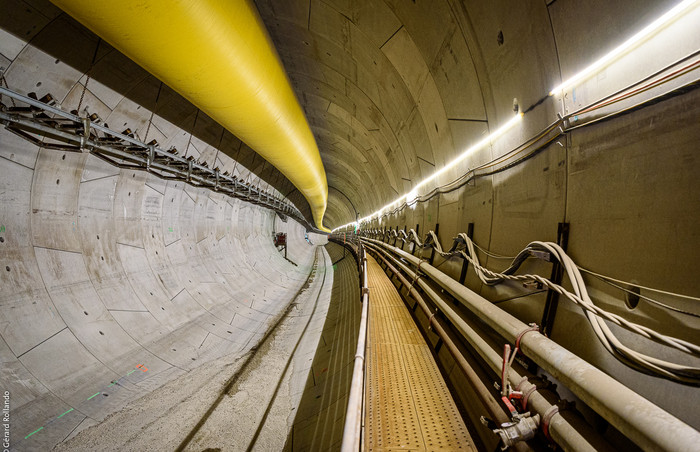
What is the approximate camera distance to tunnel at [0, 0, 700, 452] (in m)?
1.20

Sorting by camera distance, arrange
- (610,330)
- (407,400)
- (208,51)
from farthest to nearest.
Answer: (208,51)
(407,400)
(610,330)

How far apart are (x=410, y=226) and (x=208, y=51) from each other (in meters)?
4.91

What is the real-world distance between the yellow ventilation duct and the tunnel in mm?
26

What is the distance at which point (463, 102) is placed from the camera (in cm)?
289

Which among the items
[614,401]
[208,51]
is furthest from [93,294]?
[614,401]

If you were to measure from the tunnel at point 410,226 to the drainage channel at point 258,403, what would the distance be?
35mm

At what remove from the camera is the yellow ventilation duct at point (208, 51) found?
207 centimetres

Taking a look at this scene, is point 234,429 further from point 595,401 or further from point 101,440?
point 595,401

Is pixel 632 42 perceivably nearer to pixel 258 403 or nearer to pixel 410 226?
pixel 410 226

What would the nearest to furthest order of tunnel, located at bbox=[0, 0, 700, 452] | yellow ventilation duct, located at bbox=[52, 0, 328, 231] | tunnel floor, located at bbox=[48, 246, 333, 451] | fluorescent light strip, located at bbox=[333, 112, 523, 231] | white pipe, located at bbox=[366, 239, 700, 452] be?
white pipe, located at bbox=[366, 239, 700, 452]
tunnel, located at bbox=[0, 0, 700, 452]
yellow ventilation duct, located at bbox=[52, 0, 328, 231]
fluorescent light strip, located at bbox=[333, 112, 523, 231]
tunnel floor, located at bbox=[48, 246, 333, 451]

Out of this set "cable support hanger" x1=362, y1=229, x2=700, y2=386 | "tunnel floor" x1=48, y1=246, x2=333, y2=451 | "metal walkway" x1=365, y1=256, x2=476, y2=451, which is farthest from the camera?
"tunnel floor" x1=48, y1=246, x2=333, y2=451

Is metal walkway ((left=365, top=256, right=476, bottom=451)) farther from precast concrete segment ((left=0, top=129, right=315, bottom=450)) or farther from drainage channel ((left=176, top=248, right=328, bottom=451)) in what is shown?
precast concrete segment ((left=0, top=129, right=315, bottom=450))

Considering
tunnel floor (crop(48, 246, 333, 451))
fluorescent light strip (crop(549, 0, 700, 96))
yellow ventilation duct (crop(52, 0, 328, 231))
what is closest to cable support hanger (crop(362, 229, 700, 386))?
fluorescent light strip (crop(549, 0, 700, 96))

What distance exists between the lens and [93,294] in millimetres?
3307
